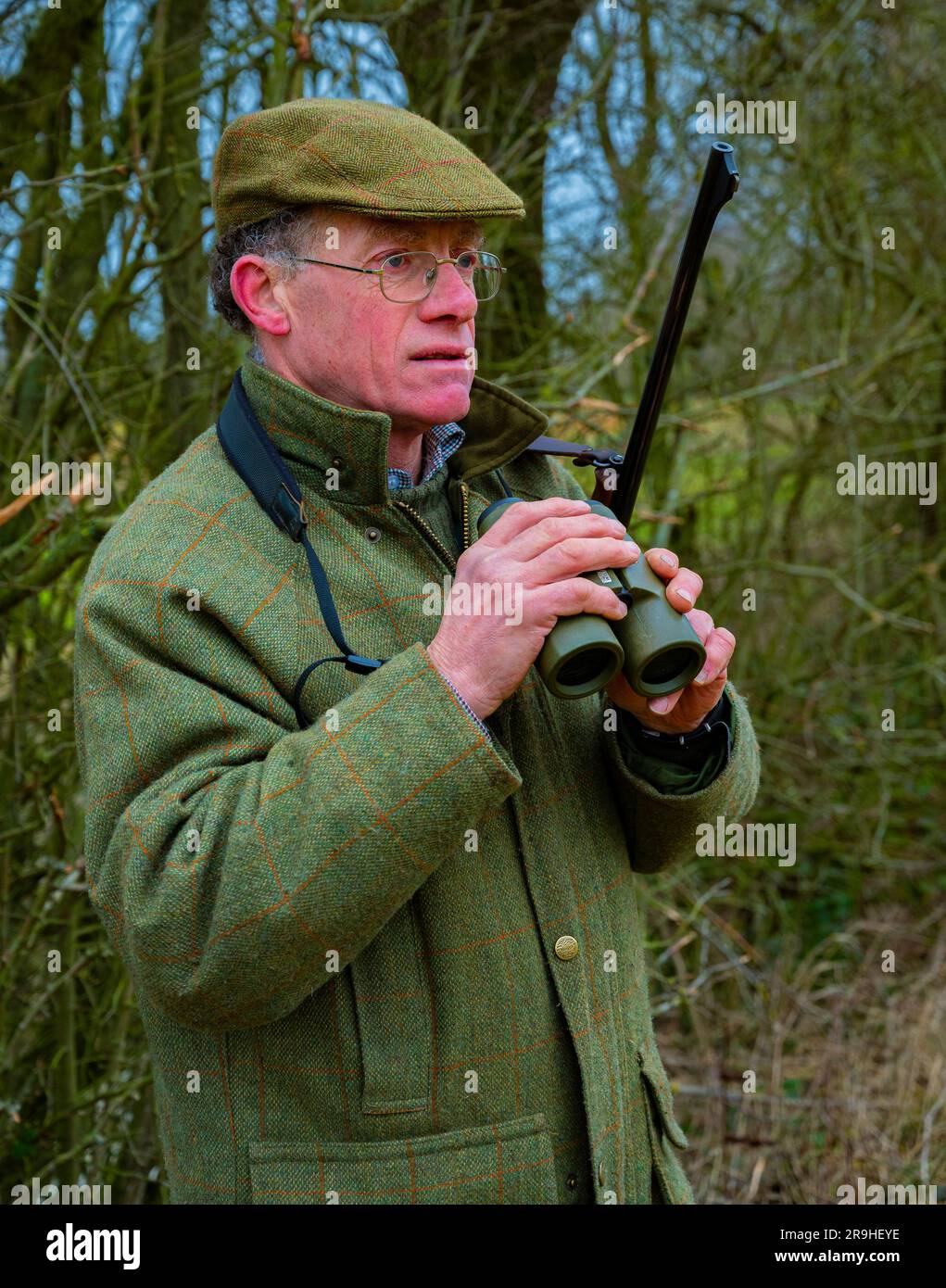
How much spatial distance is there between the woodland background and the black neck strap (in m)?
1.11

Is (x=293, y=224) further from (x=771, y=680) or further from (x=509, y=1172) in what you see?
(x=771, y=680)

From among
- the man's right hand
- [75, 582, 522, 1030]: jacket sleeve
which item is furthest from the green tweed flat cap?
[75, 582, 522, 1030]: jacket sleeve

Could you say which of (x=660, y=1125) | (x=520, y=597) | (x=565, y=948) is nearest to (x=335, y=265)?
(x=520, y=597)

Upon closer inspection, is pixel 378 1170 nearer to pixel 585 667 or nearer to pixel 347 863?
pixel 347 863

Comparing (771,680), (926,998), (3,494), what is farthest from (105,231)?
(926,998)

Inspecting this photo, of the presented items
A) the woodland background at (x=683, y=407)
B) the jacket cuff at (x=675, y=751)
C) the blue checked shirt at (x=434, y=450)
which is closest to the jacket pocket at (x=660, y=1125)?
the jacket cuff at (x=675, y=751)

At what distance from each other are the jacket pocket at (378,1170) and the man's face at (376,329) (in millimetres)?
1031

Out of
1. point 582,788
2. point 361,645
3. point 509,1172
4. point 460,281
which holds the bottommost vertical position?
point 509,1172

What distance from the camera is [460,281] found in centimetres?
203

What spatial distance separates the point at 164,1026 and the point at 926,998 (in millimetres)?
4099

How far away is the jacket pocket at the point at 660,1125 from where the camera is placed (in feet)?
6.86

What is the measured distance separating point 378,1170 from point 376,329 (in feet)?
3.87
